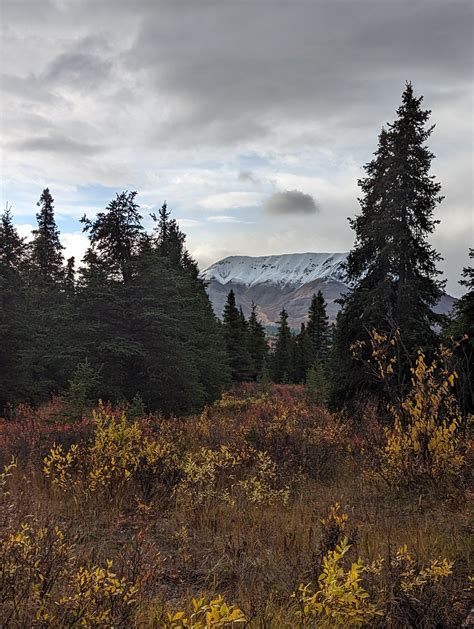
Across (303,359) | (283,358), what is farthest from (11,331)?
(303,359)

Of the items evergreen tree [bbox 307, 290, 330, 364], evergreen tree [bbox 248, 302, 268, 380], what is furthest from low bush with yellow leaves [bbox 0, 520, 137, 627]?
evergreen tree [bbox 307, 290, 330, 364]

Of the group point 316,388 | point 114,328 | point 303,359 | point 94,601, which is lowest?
point 316,388

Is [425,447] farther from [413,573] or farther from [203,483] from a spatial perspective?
[413,573]

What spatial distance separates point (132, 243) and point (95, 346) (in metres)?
4.63

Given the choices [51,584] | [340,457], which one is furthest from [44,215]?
[51,584]

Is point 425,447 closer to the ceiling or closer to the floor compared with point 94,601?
closer to the floor

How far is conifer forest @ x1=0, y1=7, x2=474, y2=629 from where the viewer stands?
287cm

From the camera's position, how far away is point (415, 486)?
6285 millimetres

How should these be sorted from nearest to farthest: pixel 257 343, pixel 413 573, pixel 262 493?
pixel 413 573 < pixel 262 493 < pixel 257 343

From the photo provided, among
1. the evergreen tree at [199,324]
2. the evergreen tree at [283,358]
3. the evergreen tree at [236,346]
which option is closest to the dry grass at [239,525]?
the evergreen tree at [199,324]

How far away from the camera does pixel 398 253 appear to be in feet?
48.4

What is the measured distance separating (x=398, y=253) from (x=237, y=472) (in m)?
10.4

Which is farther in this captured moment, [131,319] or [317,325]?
[317,325]

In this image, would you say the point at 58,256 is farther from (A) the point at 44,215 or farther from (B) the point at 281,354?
(B) the point at 281,354
